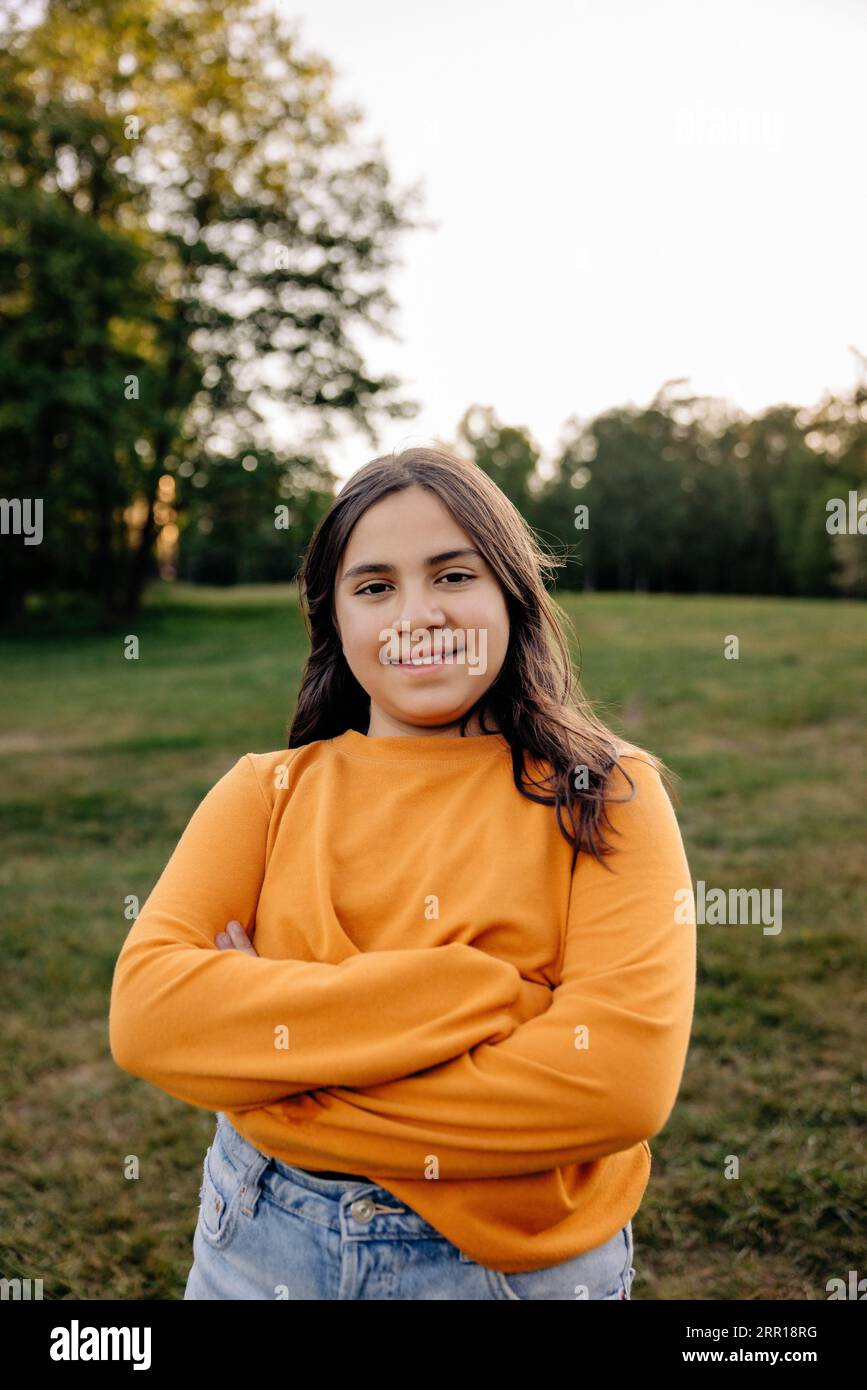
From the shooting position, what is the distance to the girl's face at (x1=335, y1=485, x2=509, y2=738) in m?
1.64

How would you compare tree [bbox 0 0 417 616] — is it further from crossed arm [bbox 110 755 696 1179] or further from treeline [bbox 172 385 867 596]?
crossed arm [bbox 110 755 696 1179]

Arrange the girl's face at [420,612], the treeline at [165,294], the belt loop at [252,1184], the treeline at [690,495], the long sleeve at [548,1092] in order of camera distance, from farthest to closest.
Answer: the treeline at [690,495]
the treeline at [165,294]
the girl's face at [420,612]
the belt loop at [252,1184]
the long sleeve at [548,1092]

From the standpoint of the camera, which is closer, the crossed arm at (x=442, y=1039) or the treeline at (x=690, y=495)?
the crossed arm at (x=442, y=1039)

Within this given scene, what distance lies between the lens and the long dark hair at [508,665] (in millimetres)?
1667

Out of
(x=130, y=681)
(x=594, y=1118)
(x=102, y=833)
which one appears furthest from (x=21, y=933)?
(x=130, y=681)

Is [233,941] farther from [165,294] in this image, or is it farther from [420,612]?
[165,294]

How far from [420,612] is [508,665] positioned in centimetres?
29

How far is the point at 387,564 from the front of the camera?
1.67 m

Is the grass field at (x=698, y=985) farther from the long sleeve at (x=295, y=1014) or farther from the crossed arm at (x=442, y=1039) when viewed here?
the long sleeve at (x=295, y=1014)

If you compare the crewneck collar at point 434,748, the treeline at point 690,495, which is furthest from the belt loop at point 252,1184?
the treeline at point 690,495

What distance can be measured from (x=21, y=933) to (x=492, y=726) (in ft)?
14.2

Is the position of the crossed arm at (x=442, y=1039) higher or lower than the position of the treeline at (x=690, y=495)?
lower

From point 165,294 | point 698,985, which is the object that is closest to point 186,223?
point 165,294

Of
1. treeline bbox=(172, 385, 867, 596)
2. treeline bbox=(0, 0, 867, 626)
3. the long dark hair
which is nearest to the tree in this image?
treeline bbox=(0, 0, 867, 626)
